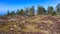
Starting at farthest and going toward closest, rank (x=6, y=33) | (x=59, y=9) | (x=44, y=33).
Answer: (x=59, y=9) → (x=44, y=33) → (x=6, y=33)

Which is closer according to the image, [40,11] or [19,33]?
[19,33]

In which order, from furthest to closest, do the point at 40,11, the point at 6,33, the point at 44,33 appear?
the point at 40,11
the point at 44,33
the point at 6,33

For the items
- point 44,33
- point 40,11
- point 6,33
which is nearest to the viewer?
point 6,33

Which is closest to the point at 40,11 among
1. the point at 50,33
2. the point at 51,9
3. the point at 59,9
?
the point at 51,9

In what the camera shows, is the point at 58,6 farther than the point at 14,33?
Yes

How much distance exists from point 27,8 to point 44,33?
219 feet

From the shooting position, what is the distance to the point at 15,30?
77.7 ft

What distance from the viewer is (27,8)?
89.2 m

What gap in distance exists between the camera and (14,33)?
21969 mm

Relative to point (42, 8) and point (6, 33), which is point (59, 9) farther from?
point (6, 33)

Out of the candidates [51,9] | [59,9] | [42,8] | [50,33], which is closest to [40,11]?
[42,8]

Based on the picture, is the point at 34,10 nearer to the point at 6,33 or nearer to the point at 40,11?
the point at 40,11

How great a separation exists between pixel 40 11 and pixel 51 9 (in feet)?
27.9

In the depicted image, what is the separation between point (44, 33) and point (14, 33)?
5.21m
